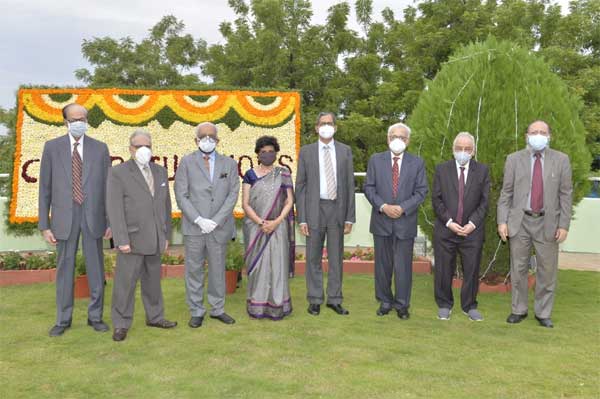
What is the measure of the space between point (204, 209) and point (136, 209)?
2.21 feet

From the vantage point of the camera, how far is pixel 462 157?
5707 mm

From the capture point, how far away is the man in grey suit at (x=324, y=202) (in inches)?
235

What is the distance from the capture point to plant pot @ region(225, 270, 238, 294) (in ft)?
23.5

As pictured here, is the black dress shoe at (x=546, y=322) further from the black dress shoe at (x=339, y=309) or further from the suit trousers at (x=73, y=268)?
the suit trousers at (x=73, y=268)

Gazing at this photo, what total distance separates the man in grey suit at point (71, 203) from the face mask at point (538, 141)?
421 cm

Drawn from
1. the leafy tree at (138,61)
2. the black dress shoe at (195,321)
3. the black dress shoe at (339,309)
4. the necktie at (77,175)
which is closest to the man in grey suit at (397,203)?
the black dress shoe at (339,309)

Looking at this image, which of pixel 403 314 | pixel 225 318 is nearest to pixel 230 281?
pixel 225 318

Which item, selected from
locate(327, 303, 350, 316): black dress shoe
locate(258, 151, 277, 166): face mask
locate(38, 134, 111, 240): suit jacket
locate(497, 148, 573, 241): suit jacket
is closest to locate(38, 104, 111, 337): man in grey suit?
locate(38, 134, 111, 240): suit jacket

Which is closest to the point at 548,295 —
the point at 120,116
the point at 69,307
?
the point at 69,307

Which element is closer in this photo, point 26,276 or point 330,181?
point 330,181

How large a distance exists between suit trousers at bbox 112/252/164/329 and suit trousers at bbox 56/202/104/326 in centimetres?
24

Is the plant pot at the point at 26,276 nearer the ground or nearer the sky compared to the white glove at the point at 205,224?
nearer the ground

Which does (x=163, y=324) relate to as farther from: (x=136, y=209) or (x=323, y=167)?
(x=323, y=167)

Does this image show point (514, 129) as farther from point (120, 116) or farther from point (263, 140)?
point (120, 116)
